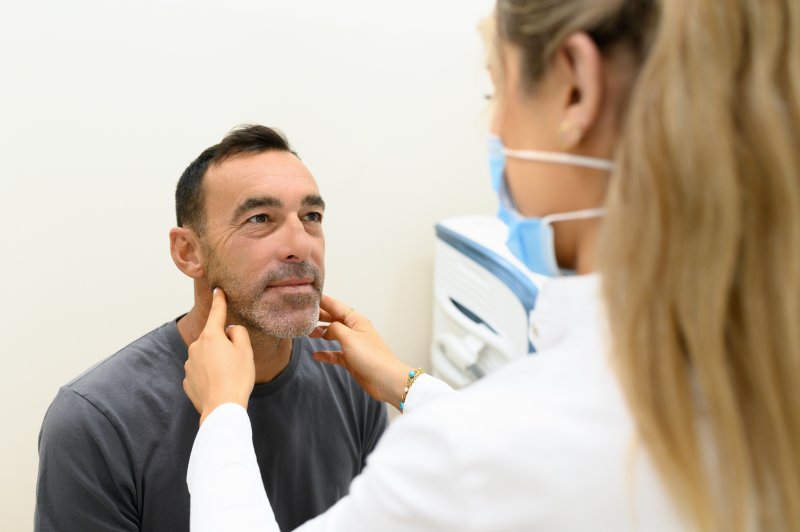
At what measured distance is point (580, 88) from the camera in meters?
0.66

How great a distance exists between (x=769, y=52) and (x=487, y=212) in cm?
179

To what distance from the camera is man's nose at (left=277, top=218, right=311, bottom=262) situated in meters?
1.37

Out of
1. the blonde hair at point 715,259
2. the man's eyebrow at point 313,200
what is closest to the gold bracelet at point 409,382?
the man's eyebrow at point 313,200

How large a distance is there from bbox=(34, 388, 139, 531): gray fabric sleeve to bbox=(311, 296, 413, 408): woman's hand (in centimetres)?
40

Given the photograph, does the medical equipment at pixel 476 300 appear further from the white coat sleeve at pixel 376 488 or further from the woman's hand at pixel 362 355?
the white coat sleeve at pixel 376 488

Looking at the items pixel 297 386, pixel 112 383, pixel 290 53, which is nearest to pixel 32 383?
pixel 112 383

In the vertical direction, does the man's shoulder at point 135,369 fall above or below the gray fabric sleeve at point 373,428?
above

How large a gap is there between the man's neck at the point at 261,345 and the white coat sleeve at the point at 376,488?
1.68 ft

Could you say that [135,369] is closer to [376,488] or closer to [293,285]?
[293,285]

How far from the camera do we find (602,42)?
2.09ft

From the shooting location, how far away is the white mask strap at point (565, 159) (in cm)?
68

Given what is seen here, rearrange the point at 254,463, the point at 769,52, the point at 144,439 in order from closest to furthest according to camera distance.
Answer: the point at 769,52 → the point at 254,463 → the point at 144,439

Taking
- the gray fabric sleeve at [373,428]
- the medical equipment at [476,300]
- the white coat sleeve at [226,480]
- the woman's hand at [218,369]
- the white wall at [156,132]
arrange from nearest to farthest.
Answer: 1. the white coat sleeve at [226,480]
2. the woman's hand at [218,369]
3. the gray fabric sleeve at [373,428]
4. the white wall at [156,132]
5. the medical equipment at [476,300]

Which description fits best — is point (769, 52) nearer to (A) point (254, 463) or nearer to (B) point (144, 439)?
(A) point (254, 463)
